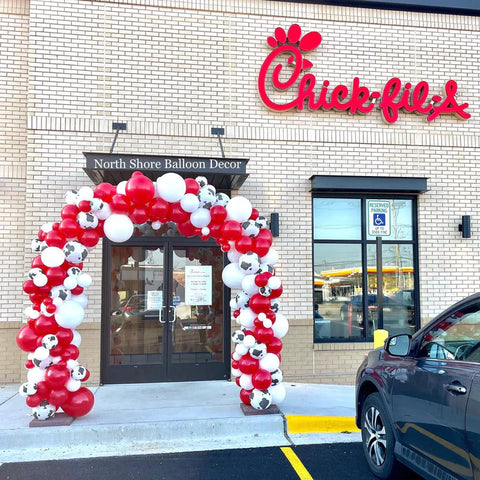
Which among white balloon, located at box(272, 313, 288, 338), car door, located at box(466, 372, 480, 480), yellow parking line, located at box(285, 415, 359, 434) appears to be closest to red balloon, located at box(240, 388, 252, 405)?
yellow parking line, located at box(285, 415, 359, 434)

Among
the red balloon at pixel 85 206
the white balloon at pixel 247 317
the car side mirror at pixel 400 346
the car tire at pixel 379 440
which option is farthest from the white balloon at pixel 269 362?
the red balloon at pixel 85 206

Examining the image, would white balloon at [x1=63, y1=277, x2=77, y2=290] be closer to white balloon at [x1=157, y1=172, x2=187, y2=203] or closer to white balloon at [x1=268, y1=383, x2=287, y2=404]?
white balloon at [x1=157, y1=172, x2=187, y2=203]

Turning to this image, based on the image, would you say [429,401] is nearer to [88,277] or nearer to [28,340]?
[88,277]

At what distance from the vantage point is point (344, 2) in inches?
318

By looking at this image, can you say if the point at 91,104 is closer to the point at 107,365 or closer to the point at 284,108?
the point at 284,108

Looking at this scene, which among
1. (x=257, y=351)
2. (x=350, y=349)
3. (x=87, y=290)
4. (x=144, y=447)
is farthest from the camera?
(x=350, y=349)

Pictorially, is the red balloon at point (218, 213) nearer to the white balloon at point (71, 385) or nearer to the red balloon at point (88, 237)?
the red balloon at point (88, 237)

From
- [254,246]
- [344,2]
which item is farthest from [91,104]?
[344,2]

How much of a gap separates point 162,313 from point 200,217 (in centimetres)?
268

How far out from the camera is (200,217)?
532 centimetres

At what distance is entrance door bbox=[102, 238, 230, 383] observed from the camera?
Answer: 7332mm

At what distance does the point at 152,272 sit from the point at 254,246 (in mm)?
2631

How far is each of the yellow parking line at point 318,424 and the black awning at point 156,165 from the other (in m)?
3.40

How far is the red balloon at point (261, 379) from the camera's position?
18.1 feet
